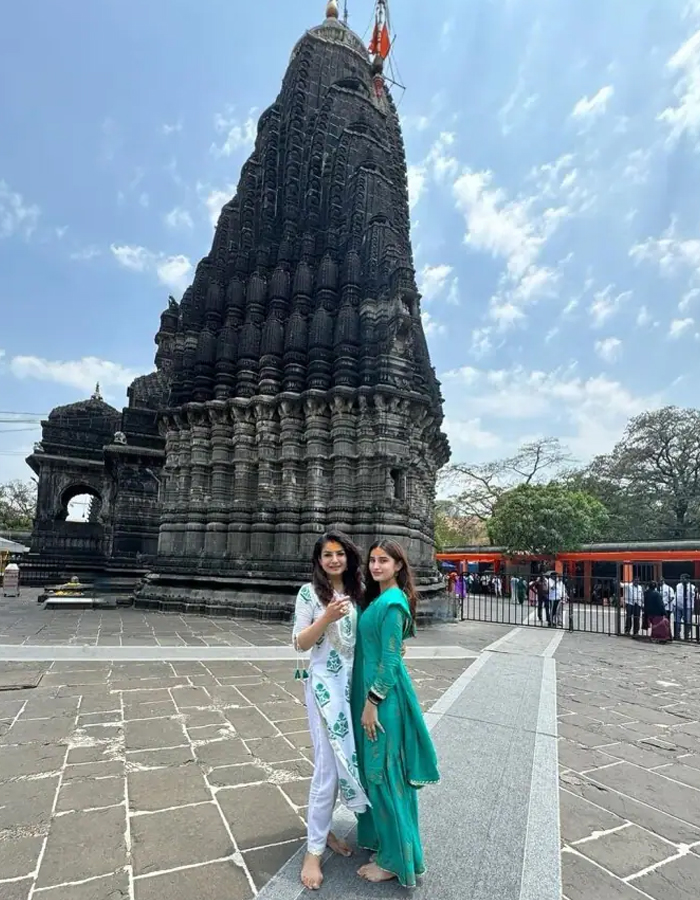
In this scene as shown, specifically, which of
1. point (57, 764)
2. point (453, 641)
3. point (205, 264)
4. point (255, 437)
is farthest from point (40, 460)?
point (57, 764)

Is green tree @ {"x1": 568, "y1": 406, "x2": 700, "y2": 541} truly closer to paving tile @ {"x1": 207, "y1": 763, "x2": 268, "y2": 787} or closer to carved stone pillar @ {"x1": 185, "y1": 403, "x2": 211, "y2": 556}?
carved stone pillar @ {"x1": 185, "y1": 403, "x2": 211, "y2": 556}

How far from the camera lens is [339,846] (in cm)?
255

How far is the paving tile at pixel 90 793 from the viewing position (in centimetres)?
300

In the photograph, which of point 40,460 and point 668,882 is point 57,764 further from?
point 40,460

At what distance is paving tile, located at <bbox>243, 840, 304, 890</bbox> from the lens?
240cm

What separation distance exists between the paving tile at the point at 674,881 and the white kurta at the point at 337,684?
1.40 metres

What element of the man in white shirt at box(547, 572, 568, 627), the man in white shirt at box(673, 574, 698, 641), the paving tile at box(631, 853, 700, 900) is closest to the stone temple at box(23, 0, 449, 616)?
the man in white shirt at box(547, 572, 568, 627)

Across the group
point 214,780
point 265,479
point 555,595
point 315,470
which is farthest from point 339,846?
point 555,595

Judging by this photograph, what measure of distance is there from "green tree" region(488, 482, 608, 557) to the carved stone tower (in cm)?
1297

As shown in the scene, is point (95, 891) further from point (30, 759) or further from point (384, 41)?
point (384, 41)

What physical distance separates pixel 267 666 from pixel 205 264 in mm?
13629

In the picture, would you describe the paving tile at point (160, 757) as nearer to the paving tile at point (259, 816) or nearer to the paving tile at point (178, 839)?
the paving tile at point (259, 816)

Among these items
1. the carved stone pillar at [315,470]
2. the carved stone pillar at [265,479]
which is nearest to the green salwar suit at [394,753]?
the carved stone pillar at [315,470]

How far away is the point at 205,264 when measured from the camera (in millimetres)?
16609
